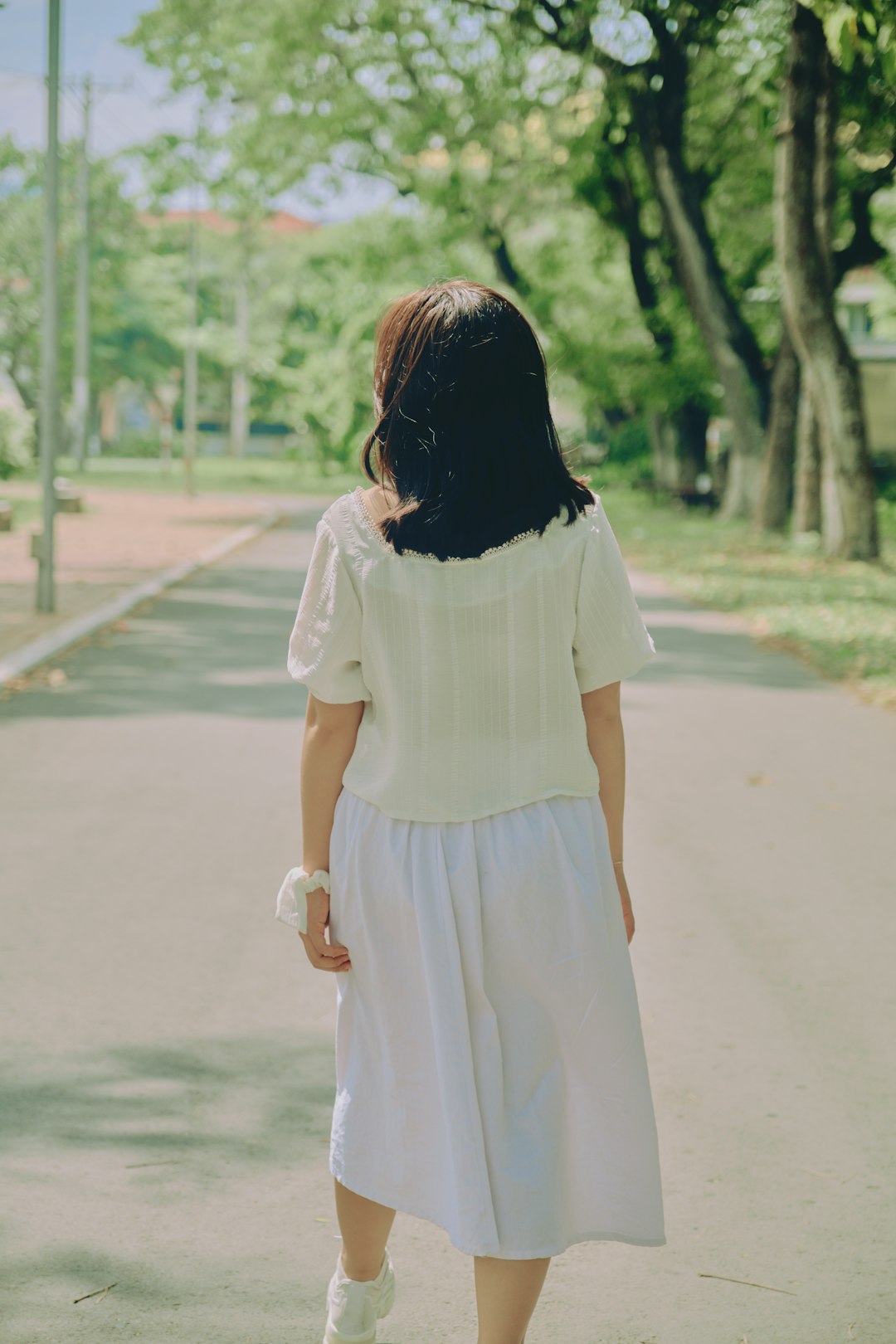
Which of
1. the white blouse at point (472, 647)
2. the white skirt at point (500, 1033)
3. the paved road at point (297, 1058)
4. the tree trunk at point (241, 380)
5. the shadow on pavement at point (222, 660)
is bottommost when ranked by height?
the shadow on pavement at point (222, 660)

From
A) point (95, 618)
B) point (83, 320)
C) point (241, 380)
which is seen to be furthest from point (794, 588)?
point (241, 380)

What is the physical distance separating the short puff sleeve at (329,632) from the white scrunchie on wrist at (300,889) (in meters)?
0.28

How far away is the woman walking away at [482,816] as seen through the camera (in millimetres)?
2447

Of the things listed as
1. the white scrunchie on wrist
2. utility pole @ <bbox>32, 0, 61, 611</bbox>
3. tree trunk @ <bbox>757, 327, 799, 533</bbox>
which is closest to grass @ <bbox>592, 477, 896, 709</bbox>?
tree trunk @ <bbox>757, 327, 799, 533</bbox>

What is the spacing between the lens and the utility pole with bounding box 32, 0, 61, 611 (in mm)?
13289

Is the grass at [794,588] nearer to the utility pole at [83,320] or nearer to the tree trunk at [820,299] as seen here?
the tree trunk at [820,299]

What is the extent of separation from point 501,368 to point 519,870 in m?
0.75

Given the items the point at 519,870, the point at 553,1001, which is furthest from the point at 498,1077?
the point at 519,870

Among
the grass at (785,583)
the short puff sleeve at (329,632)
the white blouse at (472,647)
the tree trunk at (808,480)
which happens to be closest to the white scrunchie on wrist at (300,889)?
the white blouse at (472,647)

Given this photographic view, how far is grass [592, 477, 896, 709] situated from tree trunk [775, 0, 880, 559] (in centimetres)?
63

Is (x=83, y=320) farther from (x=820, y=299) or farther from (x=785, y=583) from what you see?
(x=785, y=583)

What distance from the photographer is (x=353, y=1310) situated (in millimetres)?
2742

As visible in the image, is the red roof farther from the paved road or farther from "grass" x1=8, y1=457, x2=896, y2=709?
the paved road

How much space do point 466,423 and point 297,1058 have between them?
7.79 feet
